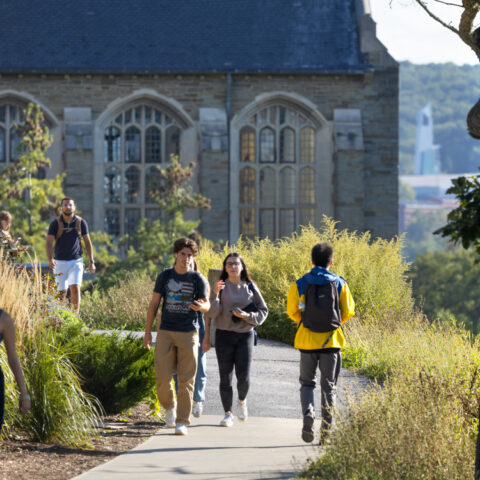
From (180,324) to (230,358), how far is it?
0.66 meters

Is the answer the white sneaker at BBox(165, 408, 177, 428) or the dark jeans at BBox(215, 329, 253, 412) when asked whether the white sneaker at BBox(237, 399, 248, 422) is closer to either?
the dark jeans at BBox(215, 329, 253, 412)

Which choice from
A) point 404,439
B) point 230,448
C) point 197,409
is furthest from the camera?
point 197,409

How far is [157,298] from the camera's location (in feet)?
25.1

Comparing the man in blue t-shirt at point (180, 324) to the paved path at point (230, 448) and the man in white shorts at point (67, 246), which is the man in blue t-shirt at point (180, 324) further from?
the man in white shorts at point (67, 246)

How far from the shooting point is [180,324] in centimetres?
761

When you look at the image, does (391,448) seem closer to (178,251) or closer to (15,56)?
(178,251)

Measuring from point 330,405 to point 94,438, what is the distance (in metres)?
1.93

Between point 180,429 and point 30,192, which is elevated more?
point 30,192

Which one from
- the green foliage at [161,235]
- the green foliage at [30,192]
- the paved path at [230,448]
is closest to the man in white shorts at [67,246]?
the paved path at [230,448]

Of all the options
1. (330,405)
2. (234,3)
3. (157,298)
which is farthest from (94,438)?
(234,3)

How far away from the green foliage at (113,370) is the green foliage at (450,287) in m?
40.0

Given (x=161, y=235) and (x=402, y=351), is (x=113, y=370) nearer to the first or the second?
(x=402, y=351)

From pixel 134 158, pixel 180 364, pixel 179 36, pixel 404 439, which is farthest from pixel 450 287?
pixel 404 439

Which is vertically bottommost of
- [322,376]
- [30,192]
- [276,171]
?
[322,376]
